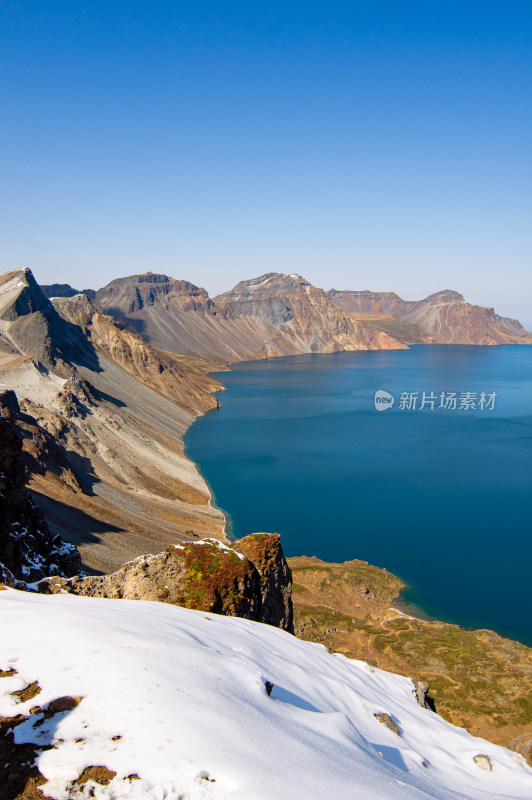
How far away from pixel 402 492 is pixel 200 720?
259 feet

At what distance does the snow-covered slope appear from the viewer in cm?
827

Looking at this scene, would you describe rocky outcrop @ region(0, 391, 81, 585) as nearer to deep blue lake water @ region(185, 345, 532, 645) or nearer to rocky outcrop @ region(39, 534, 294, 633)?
rocky outcrop @ region(39, 534, 294, 633)

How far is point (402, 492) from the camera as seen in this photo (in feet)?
275

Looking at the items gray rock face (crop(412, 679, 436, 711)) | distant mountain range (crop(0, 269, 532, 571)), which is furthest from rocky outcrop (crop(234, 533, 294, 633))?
distant mountain range (crop(0, 269, 532, 571))

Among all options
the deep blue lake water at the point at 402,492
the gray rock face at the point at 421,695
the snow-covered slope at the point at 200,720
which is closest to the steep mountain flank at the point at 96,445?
the deep blue lake water at the point at 402,492

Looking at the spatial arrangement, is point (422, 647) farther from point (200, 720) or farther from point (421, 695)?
point (200, 720)

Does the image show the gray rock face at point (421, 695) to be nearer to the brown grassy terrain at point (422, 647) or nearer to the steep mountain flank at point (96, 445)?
the brown grassy terrain at point (422, 647)

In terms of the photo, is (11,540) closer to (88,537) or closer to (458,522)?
(88,537)

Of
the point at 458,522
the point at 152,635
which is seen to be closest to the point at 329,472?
the point at 458,522

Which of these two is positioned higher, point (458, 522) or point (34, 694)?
point (34, 694)

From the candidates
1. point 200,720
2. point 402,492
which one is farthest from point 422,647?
point 200,720

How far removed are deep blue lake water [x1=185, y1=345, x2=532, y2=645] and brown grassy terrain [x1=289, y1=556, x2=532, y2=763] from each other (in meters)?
4.65

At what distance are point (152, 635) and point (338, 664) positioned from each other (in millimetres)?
10643

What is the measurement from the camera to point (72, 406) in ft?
281
